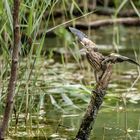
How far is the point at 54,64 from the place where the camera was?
15.2ft

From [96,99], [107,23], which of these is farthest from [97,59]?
[107,23]

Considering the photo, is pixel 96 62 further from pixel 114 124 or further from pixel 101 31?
pixel 101 31

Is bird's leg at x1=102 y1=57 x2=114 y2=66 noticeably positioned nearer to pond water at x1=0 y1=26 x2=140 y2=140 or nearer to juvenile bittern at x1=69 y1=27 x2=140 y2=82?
juvenile bittern at x1=69 y1=27 x2=140 y2=82

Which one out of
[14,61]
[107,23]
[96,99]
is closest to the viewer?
[14,61]

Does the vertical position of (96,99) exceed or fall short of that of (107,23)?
it exceeds it

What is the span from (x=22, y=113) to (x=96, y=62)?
712 mm

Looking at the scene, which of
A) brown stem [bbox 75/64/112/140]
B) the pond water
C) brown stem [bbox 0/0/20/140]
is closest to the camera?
brown stem [bbox 0/0/20/140]

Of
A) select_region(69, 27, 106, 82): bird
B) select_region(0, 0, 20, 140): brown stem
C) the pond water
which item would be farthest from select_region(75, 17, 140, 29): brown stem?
select_region(0, 0, 20, 140): brown stem

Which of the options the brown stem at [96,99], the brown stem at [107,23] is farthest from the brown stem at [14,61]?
the brown stem at [107,23]

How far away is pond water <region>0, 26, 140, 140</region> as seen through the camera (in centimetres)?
254

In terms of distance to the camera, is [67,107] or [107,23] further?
[107,23]

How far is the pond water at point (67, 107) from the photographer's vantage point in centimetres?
254

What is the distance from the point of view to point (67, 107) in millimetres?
3123

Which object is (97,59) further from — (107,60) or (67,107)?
(67,107)
